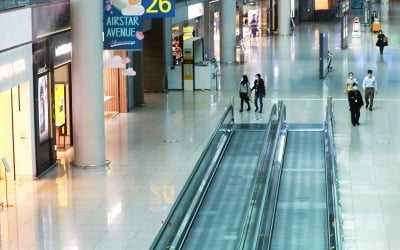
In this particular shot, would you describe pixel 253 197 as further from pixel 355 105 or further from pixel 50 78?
pixel 355 105

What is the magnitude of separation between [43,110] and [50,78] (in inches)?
32.7

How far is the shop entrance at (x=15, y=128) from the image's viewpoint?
73.0ft

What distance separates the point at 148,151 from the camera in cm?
2547

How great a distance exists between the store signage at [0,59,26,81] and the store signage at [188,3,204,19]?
73.9 feet

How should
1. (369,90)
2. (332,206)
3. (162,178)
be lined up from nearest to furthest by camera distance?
(332,206) → (162,178) → (369,90)

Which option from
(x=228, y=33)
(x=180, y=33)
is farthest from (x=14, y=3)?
(x=228, y=33)

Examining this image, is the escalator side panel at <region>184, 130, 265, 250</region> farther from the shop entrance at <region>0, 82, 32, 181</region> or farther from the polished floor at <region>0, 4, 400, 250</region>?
the shop entrance at <region>0, 82, 32, 181</region>

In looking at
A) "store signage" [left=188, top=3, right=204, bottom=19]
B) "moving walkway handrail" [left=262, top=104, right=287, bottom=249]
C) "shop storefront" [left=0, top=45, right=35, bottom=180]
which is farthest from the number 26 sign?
"store signage" [left=188, top=3, right=204, bottom=19]

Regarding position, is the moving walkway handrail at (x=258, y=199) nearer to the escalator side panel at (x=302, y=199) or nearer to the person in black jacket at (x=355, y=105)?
the escalator side panel at (x=302, y=199)

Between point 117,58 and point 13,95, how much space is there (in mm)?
4108

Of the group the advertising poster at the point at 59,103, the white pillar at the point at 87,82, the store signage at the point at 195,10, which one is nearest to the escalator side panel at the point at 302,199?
the white pillar at the point at 87,82

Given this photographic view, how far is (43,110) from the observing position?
23.5 m

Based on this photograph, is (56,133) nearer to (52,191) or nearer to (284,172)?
(52,191)

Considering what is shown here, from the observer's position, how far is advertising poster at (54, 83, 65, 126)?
990 inches
